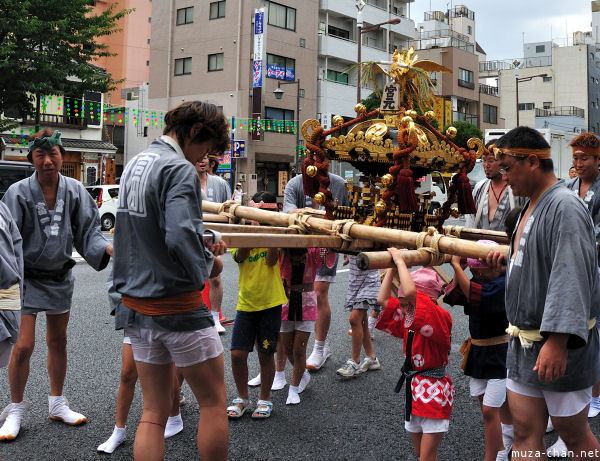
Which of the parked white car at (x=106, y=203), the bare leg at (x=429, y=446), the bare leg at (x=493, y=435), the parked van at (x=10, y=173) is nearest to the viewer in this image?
the bare leg at (x=429, y=446)

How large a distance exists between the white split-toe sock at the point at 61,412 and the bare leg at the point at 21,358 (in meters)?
0.23

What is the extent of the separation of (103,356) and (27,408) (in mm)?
1356

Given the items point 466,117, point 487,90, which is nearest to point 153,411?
point 466,117

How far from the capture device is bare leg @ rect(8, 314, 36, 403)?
13.1ft

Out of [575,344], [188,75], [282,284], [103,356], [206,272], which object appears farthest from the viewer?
[188,75]

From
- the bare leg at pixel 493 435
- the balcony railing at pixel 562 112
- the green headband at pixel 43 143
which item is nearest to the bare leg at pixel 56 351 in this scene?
the green headband at pixel 43 143

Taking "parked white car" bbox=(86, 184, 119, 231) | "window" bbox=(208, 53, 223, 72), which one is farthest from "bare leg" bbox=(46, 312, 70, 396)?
"window" bbox=(208, 53, 223, 72)

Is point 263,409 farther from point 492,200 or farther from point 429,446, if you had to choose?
point 492,200

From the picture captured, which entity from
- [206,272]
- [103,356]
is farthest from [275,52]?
[206,272]

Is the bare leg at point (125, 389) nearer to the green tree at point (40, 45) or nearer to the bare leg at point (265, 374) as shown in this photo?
the bare leg at point (265, 374)

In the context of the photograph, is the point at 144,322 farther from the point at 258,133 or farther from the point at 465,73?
the point at 465,73

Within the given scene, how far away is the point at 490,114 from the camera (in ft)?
153

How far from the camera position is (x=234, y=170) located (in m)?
31.9

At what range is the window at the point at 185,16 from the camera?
3347 centimetres
